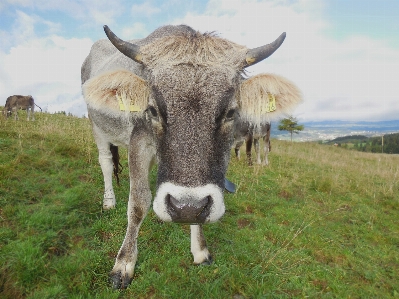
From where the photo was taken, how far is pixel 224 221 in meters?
5.18

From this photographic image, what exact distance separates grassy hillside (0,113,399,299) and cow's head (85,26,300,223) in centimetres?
146

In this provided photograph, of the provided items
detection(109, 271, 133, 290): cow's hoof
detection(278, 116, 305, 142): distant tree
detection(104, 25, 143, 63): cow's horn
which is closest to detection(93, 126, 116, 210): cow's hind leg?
detection(109, 271, 133, 290): cow's hoof

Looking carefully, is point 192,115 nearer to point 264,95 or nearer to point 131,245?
point 264,95

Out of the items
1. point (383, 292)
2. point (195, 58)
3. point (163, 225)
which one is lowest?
point (383, 292)

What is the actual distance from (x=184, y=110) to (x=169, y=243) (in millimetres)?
2317

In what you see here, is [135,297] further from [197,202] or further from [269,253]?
[269,253]

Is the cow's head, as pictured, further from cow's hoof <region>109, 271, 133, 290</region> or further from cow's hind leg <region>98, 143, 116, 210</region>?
cow's hind leg <region>98, 143, 116, 210</region>

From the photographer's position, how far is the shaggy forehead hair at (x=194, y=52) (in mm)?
2814

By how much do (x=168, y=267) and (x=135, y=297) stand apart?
0.56m

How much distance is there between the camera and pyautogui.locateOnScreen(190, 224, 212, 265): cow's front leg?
3826mm

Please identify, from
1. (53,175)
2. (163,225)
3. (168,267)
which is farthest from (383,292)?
(53,175)

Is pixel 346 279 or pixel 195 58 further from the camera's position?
pixel 346 279

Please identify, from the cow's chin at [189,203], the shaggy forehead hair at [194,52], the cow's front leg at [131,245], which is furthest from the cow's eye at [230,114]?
the cow's front leg at [131,245]

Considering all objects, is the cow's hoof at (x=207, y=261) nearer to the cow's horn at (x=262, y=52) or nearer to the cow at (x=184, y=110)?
the cow at (x=184, y=110)
